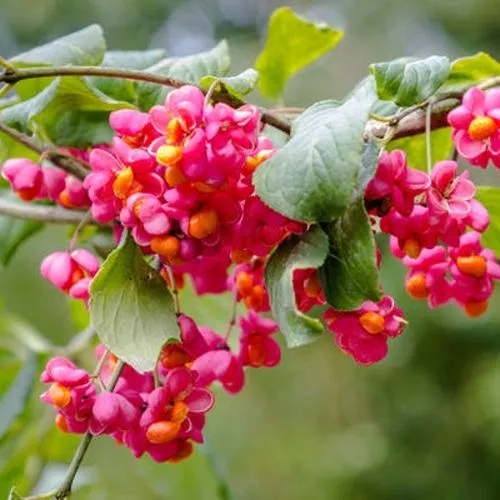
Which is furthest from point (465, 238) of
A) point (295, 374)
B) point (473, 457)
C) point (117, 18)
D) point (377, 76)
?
point (117, 18)

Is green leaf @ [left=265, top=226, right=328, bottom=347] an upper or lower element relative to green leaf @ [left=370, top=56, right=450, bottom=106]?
lower

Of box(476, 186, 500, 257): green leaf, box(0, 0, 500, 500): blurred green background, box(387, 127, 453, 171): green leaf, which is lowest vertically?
box(0, 0, 500, 500): blurred green background

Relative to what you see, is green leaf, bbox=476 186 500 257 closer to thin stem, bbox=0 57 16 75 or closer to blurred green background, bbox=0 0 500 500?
thin stem, bbox=0 57 16 75

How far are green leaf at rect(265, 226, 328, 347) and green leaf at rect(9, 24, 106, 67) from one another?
0.67ft

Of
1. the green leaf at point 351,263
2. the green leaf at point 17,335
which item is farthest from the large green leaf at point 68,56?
the green leaf at point 17,335

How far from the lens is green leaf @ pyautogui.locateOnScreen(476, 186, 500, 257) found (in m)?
0.59

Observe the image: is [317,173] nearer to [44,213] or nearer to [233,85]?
[233,85]

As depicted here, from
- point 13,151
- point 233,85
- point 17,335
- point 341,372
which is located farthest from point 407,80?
point 341,372

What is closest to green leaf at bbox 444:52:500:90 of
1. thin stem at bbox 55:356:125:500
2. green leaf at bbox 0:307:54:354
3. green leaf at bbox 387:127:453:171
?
green leaf at bbox 387:127:453:171

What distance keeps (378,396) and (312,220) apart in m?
2.50

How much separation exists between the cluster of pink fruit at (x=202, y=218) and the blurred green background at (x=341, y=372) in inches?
61.6

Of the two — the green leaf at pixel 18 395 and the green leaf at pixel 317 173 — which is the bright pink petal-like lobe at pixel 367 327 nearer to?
the green leaf at pixel 317 173

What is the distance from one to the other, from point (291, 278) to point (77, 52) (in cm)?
24

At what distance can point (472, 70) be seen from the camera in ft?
1.79
